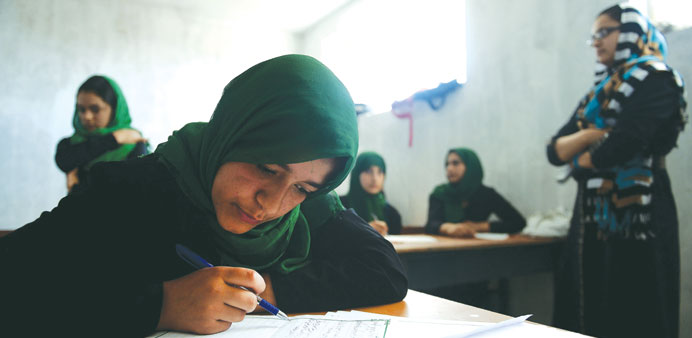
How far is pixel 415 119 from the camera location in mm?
3936

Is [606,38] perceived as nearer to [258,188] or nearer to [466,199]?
[466,199]

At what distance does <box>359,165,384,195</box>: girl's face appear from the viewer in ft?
10.8

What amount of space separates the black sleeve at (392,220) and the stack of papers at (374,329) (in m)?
2.69

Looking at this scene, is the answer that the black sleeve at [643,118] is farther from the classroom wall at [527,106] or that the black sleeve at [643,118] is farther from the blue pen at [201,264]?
the blue pen at [201,264]

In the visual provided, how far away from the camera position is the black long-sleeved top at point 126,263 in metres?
0.59

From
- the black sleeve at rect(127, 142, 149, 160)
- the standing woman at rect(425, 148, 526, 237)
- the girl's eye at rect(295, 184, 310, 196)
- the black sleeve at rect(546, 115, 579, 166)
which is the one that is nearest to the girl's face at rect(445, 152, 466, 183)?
the standing woman at rect(425, 148, 526, 237)

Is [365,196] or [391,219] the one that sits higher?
[365,196]

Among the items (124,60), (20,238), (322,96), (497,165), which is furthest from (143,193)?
(124,60)

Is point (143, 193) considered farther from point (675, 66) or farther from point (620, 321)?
point (675, 66)

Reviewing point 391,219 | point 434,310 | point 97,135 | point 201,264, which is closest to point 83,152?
point 97,135

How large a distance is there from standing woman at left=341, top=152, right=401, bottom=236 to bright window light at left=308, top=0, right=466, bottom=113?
38.1 inches

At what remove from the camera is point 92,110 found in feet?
6.98

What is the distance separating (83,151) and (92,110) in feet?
0.83

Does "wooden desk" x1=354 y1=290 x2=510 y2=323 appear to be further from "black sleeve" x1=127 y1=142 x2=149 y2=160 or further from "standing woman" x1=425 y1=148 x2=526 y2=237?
"standing woman" x1=425 y1=148 x2=526 y2=237
